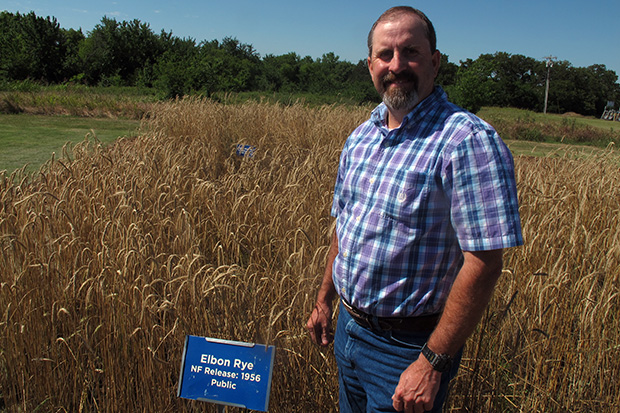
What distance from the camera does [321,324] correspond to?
1.86 meters

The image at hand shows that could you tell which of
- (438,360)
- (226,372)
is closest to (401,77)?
(438,360)

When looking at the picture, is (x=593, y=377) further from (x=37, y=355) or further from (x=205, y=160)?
(x=205, y=160)

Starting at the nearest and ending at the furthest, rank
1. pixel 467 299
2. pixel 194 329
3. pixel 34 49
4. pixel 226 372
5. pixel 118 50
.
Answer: pixel 467 299 → pixel 226 372 → pixel 194 329 → pixel 34 49 → pixel 118 50

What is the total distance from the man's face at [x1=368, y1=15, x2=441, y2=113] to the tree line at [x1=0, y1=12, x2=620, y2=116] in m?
13.1

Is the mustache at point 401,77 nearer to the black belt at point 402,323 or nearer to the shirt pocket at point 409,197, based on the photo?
the shirt pocket at point 409,197

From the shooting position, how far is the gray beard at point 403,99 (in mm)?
1398

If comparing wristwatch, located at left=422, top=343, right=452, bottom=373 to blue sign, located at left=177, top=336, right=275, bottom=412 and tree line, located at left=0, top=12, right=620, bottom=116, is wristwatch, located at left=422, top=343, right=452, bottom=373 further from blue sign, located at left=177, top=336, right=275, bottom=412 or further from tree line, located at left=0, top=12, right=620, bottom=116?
tree line, located at left=0, top=12, right=620, bottom=116

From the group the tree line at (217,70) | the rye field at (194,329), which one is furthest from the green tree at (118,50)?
the rye field at (194,329)

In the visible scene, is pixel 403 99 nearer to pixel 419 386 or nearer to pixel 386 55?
pixel 386 55

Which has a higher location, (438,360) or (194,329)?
(438,360)

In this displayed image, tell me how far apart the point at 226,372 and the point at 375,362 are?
1.65ft

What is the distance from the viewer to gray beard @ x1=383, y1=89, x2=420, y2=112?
1.40 m

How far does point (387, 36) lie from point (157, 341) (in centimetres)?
166

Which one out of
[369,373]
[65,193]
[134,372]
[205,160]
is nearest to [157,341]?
[134,372]
